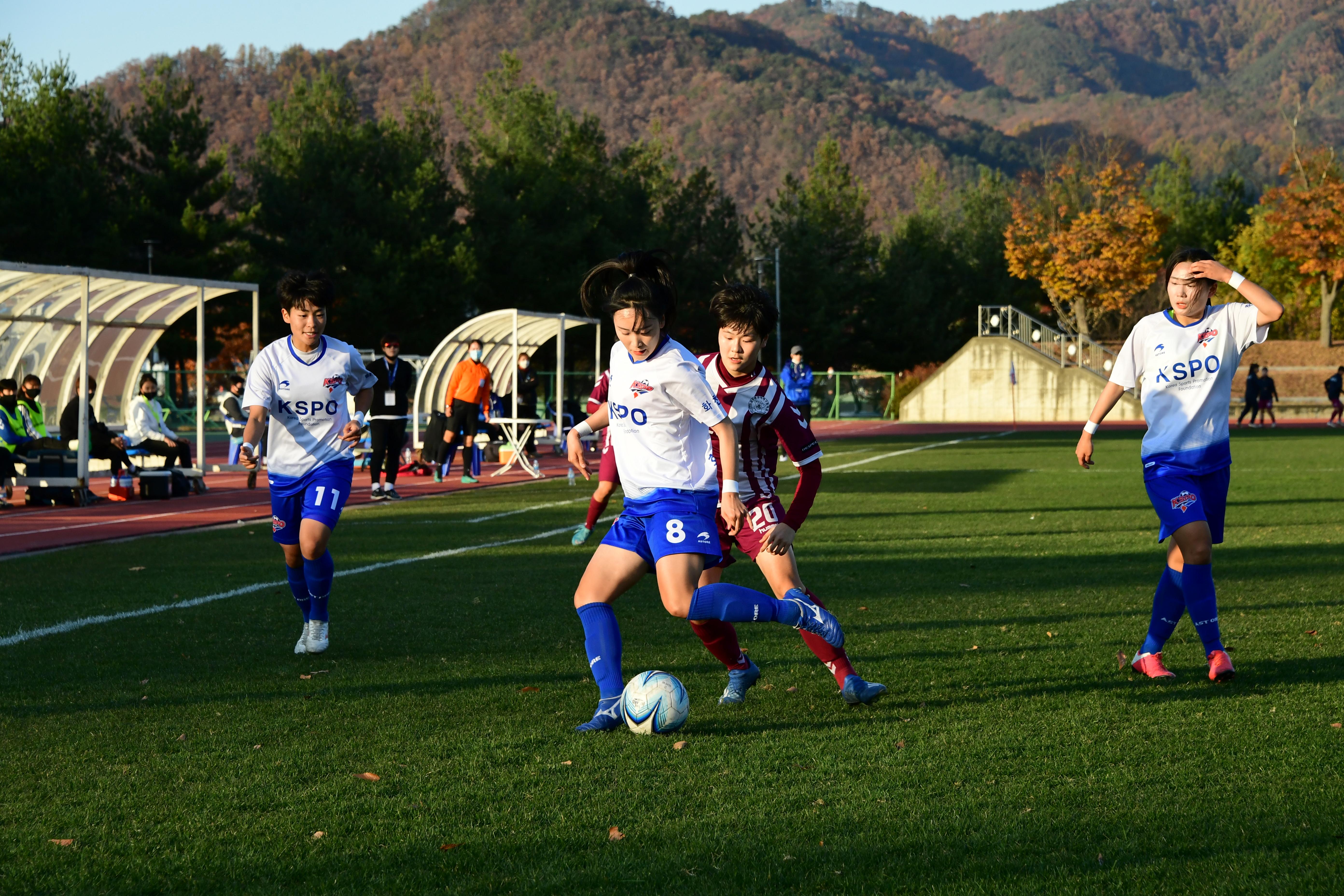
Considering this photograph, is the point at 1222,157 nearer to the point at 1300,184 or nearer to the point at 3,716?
the point at 1300,184

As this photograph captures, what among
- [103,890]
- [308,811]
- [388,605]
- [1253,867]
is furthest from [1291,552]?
[103,890]

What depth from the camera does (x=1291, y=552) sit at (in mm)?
10383

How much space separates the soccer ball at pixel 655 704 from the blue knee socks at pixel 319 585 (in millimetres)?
2432

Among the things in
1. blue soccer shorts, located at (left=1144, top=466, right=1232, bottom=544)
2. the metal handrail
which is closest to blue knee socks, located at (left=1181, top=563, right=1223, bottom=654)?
blue soccer shorts, located at (left=1144, top=466, right=1232, bottom=544)

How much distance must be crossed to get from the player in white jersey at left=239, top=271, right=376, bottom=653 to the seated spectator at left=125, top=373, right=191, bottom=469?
11.7 metres

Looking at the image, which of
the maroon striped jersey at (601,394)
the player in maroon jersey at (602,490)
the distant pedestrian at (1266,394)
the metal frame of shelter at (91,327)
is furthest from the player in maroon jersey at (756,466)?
the distant pedestrian at (1266,394)

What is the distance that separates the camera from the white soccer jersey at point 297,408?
6918mm

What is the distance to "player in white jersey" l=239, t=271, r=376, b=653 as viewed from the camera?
22.4ft

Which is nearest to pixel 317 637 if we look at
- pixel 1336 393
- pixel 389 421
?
pixel 389 421

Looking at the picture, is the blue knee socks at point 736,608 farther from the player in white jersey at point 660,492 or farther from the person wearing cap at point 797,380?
the person wearing cap at point 797,380

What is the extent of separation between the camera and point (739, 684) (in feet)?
18.1

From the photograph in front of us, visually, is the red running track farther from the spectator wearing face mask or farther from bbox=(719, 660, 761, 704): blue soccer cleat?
bbox=(719, 660, 761, 704): blue soccer cleat

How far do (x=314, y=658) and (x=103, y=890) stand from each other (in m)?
3.17

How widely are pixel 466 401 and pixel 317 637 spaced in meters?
12.8
